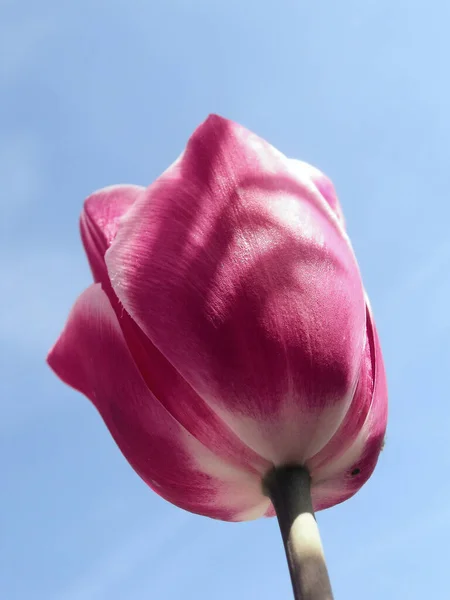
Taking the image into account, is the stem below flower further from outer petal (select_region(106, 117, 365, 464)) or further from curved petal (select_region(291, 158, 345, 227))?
curved petal (select_region(291, 158, 345, 227))

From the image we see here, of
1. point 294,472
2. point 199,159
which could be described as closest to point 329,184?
point 199,159

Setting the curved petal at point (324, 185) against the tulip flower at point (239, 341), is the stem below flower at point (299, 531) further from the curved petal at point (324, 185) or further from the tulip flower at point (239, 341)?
the curved petal at point (324, 185)

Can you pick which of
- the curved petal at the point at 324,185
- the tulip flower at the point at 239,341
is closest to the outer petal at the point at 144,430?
the tulip flower at the point at 239,341

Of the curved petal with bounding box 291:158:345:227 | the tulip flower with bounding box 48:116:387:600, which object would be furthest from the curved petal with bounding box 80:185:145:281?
the curved petal with bounding box 291:158:345:227

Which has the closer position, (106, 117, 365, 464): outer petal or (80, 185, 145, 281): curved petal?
(106, 117, 365, 464): outer petal

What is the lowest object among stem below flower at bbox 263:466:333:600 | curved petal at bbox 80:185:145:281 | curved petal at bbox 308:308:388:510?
stem below flower at bbox 263:466:333:600
